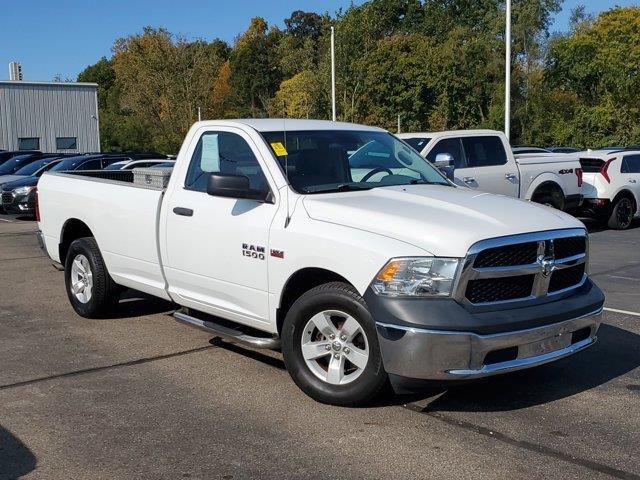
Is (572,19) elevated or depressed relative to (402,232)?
elevated

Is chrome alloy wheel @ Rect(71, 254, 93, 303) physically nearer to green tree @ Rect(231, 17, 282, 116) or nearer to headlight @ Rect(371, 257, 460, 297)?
headlight @ Rect(371, 257, 460, 297)

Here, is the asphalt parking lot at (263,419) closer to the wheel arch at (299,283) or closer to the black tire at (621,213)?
the wheel arch at (299,283)

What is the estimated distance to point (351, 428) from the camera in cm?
466

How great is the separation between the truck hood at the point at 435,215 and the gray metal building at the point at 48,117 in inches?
1638

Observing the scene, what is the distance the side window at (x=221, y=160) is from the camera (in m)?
5.85

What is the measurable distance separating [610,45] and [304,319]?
48342 millimetres

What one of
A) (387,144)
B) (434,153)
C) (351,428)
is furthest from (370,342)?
(434,153)

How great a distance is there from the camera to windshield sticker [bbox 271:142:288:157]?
5704 millimetres

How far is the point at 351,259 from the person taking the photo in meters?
4.77

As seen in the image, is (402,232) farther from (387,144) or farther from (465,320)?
(387,144)

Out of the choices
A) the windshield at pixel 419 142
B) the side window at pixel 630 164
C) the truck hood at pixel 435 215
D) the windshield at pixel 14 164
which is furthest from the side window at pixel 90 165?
the truck hood at pixel 435 215

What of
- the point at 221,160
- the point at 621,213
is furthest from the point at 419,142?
the point at 221,160

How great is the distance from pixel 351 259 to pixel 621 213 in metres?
12.6

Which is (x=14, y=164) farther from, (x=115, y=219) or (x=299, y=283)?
(x=299, y=283)
